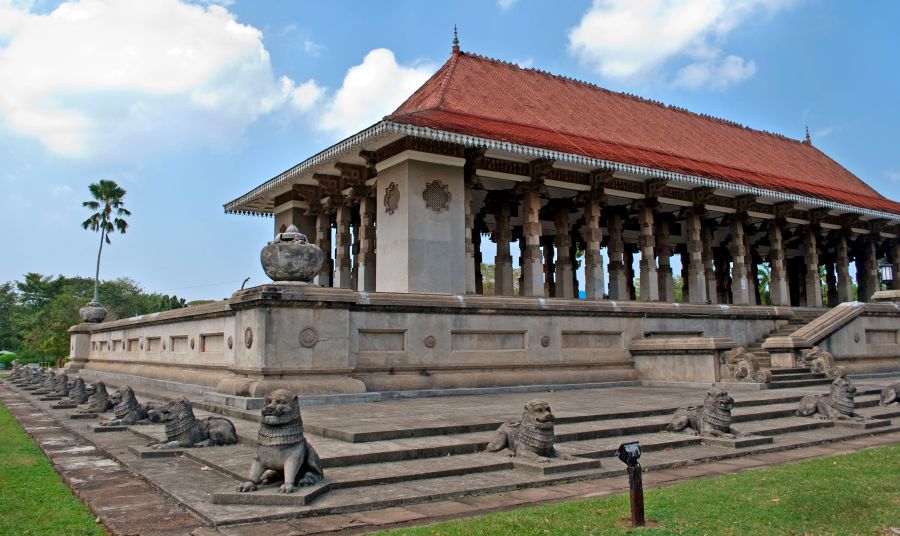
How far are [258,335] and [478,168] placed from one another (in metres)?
9.67

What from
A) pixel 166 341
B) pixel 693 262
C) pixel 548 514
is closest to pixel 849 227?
pixel 693 262

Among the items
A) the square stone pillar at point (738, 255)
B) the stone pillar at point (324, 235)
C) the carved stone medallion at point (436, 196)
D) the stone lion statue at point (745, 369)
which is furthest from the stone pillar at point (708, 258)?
the stone pillar at point (324, 235)

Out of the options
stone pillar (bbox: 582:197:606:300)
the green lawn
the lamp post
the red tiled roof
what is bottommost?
the green lawn

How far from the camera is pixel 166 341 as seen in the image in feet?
53.1

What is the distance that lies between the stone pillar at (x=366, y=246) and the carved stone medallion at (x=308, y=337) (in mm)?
8834

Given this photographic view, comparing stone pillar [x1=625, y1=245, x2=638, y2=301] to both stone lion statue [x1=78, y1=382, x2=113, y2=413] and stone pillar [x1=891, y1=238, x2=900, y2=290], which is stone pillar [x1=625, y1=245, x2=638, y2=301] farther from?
stone lion statue [x1=78, y1=382, x2=113, y2=413]

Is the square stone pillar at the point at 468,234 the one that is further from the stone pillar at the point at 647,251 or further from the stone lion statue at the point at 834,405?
the stone lion statue at the point at 834,405

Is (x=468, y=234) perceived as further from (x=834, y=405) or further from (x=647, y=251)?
(x=834, y=405)

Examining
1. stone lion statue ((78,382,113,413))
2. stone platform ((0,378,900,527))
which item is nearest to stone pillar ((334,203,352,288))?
stone lion statue ((78,382,113,413))

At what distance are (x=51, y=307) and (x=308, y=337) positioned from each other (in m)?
46.3

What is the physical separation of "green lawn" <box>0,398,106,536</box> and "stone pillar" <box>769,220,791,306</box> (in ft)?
A: 81.7

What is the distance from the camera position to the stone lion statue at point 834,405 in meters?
10.2

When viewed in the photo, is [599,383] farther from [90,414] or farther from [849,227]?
[849,227]

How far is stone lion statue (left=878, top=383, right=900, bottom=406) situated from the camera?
12047mm
